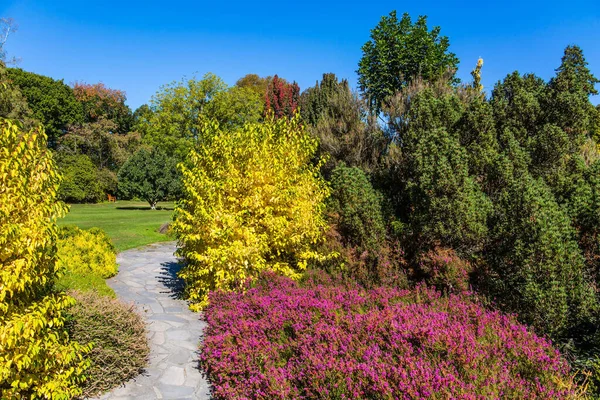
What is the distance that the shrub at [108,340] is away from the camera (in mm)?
4242

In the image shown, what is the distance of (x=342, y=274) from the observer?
6.72 meters

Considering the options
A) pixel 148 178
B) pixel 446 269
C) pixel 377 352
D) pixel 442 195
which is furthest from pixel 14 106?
pixel 377 352

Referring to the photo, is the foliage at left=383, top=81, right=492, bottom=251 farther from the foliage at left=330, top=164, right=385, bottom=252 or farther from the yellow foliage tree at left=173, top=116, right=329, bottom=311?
the yellow foliage tree at left=173, top=116, right=329, bottom=311

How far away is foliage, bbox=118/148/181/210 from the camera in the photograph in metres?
27.8

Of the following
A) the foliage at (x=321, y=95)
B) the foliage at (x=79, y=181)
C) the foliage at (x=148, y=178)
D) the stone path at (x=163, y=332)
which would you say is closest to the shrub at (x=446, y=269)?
the stone path at (x=163, y=332)

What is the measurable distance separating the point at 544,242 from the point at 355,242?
3085 mm

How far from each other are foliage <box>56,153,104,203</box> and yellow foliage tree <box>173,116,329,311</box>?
30.6 m

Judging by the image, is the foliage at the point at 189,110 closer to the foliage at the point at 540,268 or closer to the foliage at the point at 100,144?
the foliage at the point at 100,144

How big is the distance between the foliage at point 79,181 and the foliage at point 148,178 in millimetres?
7205

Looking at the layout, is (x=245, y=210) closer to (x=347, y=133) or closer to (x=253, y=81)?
(x=347, y=133)

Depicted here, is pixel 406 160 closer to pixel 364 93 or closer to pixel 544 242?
pixel 544 242

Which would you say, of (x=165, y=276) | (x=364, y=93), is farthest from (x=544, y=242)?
(x=364, y=93)

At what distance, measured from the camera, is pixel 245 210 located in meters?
6.72

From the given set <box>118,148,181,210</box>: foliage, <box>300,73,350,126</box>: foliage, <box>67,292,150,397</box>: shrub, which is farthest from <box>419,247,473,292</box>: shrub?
<box>118,148,181,210</box>: foliage
